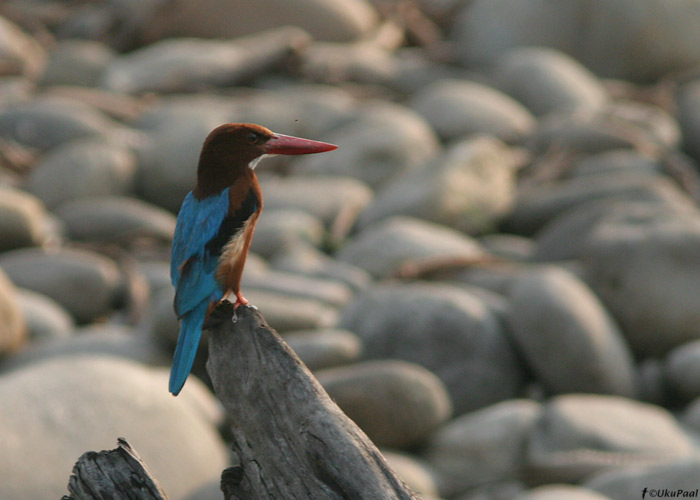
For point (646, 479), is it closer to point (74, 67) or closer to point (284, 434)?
point (284, 434)

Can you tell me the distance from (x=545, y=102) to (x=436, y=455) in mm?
6738

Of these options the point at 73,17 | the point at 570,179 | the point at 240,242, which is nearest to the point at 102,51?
the point at 73,17

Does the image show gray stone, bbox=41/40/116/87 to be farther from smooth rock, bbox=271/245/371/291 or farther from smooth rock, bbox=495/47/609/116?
smooth rock, bbox=271/245/371/291

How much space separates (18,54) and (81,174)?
448cm

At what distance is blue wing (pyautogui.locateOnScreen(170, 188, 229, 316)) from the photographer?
2240mm

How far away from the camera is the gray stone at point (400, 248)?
23.1ft

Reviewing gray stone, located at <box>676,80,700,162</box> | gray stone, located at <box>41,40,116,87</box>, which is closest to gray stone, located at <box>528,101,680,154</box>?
gray stone, located at <box>676,80,700,162</box>

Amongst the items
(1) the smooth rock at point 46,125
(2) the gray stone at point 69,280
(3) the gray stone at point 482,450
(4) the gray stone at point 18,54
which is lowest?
(3) the gray stone at point 482,450

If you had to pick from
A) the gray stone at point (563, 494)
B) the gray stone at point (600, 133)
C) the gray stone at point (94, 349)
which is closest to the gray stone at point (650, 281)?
the gray stone at point (563, 494)

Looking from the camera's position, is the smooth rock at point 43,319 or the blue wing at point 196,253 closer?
the blue wing at point 196,253

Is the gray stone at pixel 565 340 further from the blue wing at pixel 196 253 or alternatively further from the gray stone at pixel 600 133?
the gray stone at pixel 600 133

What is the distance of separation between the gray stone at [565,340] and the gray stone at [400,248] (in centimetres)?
122

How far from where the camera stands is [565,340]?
18.4 feet

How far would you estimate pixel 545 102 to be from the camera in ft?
36.2
